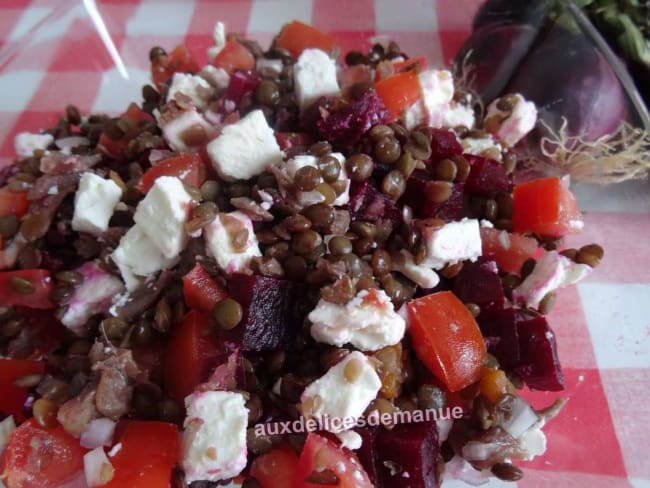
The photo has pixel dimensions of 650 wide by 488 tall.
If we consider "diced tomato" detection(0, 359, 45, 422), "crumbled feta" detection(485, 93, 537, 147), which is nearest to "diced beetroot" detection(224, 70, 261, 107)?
"crumbled feta" detection(485, 93, 537, 147)

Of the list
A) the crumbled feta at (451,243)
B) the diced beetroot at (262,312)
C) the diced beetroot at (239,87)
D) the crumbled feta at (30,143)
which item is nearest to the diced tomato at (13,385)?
the diced beetroot at (262,312)

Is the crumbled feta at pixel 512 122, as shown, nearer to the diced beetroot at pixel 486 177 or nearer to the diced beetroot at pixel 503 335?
the diced beetroot at pixel 486 177

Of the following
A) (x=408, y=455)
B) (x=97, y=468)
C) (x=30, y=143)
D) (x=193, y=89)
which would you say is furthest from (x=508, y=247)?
(x=30, y=143)

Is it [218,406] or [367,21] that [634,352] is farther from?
[367,21]

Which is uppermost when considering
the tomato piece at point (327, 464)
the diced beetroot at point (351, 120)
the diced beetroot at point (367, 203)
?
the diced beetroot at point (351, 120)

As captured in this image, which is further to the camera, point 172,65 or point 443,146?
point 172,65

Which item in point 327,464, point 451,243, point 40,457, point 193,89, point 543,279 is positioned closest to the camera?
point 327,464

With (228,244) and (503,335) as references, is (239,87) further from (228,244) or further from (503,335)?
(503,335)
